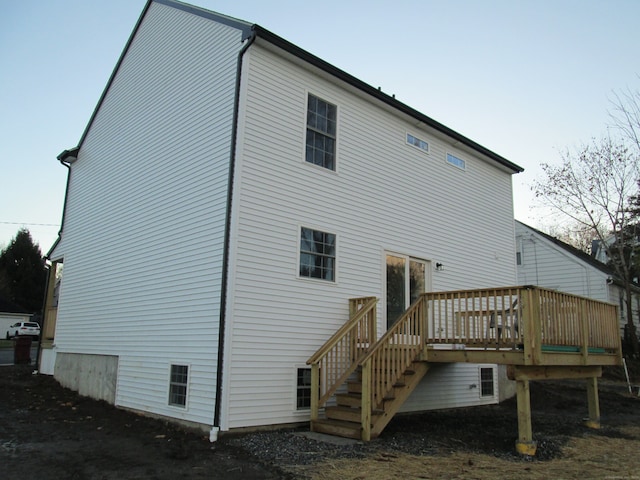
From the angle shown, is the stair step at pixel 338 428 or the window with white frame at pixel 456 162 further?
the window with white frame at pixel 456 162

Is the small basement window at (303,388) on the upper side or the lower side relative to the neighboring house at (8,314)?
lower

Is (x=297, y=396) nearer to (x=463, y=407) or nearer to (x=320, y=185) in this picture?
(x=320, y=185)

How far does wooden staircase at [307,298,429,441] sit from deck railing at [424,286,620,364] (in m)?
0.53

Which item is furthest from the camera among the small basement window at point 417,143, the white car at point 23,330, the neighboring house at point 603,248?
the white car at point 23,330

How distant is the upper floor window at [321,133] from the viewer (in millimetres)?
10227

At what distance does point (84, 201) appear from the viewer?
14.5 m

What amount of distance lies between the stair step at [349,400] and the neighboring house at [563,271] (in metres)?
19.1

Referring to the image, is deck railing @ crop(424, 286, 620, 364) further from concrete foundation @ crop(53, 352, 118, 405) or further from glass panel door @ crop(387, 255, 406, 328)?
concrete foundation @ crop(53, 352, 118, 405)

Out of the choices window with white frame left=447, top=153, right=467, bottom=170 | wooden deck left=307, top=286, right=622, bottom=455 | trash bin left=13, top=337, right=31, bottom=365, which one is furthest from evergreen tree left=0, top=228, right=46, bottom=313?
wooden deck left=307, top=286, right=622, bottom=455

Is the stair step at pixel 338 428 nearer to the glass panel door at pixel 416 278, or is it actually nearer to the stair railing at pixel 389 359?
the stair railing at pixel 389 359

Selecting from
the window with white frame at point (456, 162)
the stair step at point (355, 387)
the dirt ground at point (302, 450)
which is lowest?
the dirt ground at point (302, 450)

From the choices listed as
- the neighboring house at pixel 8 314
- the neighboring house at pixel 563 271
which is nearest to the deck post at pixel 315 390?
the neighboring house at pixel 563 271

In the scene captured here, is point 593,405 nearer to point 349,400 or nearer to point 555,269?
point 349,400

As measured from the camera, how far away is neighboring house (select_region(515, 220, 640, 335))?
2409 cm
